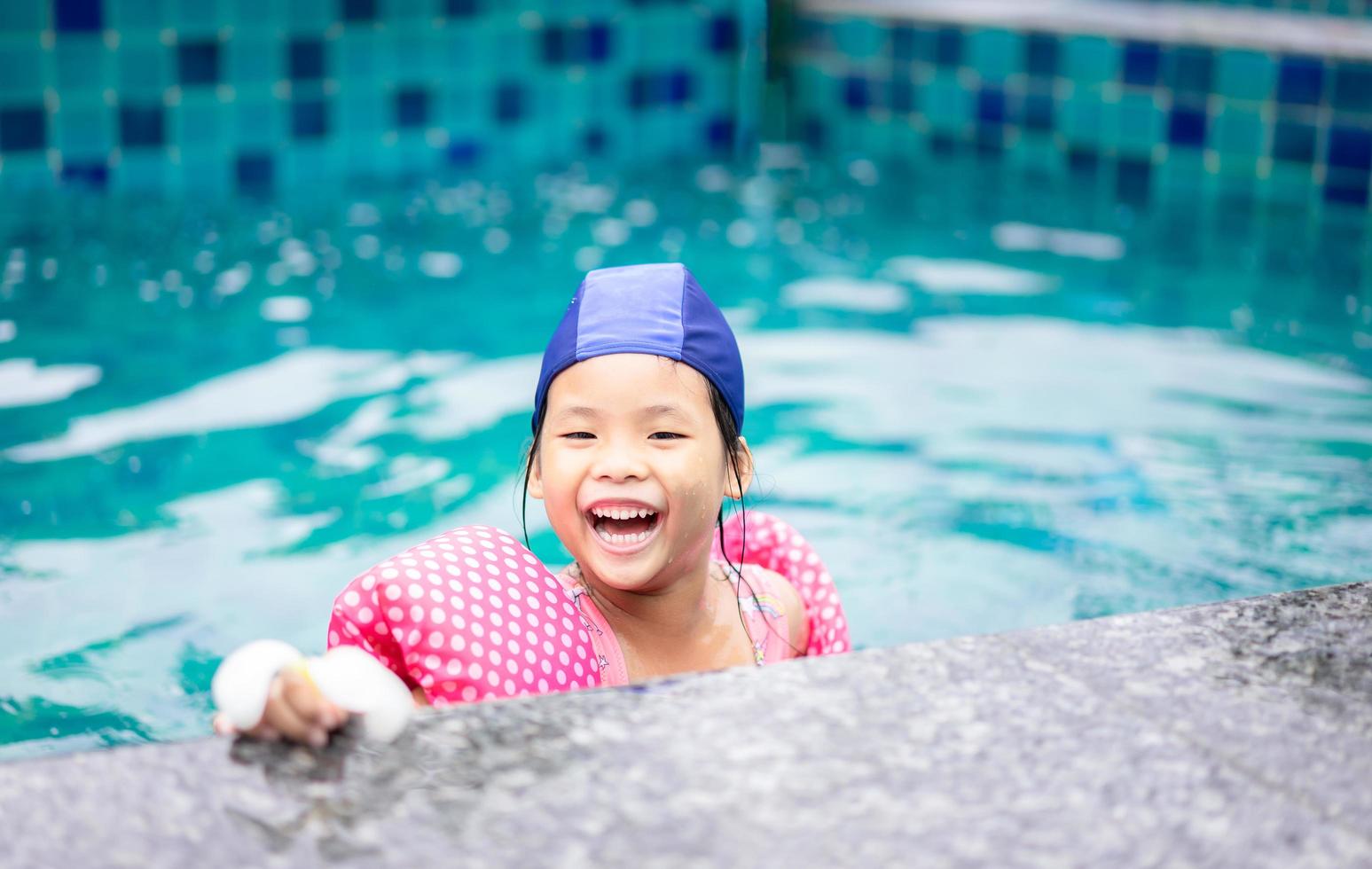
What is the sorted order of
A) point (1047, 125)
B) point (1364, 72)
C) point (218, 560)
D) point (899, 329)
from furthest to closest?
point (1047, 125) → point (1364, 72) → point (899, 329) → point (218, 560)

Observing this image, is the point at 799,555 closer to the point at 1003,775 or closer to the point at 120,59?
the point at 1003,775

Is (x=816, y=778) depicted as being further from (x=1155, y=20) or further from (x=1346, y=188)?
(x=1155, y=20)

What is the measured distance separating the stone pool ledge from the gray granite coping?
5915 millimetres

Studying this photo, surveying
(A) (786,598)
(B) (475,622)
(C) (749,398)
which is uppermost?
(B) (475,622)

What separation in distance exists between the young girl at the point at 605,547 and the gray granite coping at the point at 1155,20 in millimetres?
5199

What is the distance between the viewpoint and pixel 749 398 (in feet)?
17.0

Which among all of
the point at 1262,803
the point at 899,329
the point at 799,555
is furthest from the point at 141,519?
the point at 1262,803

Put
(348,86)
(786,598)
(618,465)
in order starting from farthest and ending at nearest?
(348,86) < (786,598) < (618,465)

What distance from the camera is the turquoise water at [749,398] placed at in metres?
3.89

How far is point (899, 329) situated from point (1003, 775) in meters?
4.40

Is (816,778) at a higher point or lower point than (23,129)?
lower

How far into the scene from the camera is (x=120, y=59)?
22.2ft

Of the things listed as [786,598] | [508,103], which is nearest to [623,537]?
[786,598]

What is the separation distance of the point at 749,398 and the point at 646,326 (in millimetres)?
2584
